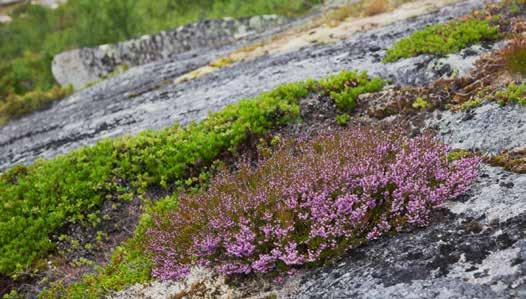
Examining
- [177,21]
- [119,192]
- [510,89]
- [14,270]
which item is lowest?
[14,270]

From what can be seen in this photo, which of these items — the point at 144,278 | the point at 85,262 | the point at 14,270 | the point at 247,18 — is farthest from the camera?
the point at 247,18

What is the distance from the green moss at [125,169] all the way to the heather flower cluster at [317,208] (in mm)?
2608

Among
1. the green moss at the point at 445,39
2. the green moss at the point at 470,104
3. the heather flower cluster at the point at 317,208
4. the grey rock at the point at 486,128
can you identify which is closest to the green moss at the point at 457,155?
the heather flower cluster at the point at 317,208

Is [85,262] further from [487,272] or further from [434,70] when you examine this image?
[434,70]

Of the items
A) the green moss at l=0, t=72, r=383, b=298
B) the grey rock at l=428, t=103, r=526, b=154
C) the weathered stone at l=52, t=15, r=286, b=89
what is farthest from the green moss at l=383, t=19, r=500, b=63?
the weathered stone at l=52, t=15, r=286, b=89

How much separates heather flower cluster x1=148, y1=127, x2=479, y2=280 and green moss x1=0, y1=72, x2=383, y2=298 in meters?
2.61

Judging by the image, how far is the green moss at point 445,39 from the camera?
9977 mm

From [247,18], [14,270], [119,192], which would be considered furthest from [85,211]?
[247,18]

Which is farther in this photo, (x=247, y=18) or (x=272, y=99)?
(x=247, y=18)

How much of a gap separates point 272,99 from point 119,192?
328cm

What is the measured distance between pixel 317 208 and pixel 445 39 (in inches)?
253

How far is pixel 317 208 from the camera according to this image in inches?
213

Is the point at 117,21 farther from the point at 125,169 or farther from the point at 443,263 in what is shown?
the point at 443,263

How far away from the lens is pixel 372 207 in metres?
5.33
